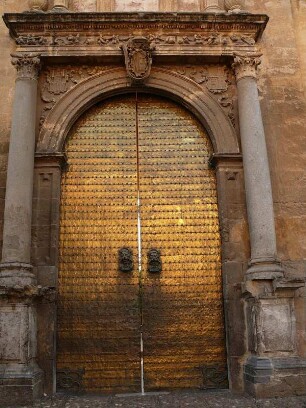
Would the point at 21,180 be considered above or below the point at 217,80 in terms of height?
below

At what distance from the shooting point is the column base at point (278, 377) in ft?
20.3

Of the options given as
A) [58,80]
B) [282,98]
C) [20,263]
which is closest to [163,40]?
[58,80]

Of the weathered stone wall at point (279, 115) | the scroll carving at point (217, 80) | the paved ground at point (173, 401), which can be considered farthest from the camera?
the scroll carving at point (217, 80)

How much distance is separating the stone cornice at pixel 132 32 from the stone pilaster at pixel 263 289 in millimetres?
882

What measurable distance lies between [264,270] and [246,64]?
3455 millimetres

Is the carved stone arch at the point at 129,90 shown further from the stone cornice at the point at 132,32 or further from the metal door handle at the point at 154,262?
the metal door handle at the point at 154,262

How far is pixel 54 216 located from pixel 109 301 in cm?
158

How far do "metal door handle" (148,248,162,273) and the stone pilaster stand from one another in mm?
1430

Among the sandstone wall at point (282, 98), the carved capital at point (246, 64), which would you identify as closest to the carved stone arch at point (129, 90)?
the carved capital at point (246, 64)

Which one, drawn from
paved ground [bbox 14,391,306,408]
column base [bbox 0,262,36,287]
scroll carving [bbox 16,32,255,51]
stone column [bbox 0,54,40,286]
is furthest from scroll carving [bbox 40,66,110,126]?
paved ground [bbox 14,391,306,408]

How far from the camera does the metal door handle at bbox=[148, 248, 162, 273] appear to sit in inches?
296

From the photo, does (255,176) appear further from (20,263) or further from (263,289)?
(20,263)

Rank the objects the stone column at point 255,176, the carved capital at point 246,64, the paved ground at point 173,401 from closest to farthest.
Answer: the paved ground at point 173,401, the stone column at point 255,176, the carved capital at point 246,64

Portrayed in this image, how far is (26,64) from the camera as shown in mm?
7805
